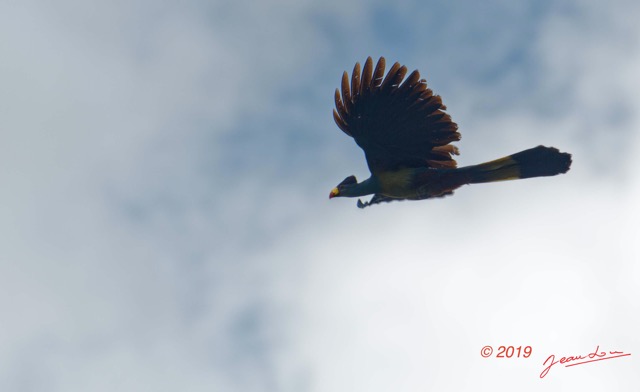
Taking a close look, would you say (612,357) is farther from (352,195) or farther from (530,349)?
(352,195)

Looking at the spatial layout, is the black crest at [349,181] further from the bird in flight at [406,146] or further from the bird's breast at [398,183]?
the bird's breast at [398,183]

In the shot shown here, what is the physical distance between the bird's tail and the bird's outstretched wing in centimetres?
69

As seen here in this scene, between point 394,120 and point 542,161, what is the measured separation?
2663 millimetres

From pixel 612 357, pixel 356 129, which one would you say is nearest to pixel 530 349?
pixel 612 357

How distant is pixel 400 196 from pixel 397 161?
0.66 meters

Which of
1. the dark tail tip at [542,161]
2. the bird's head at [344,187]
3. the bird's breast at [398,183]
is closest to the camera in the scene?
the dark tail tip at [542,161]

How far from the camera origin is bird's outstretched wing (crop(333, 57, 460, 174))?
1437cm

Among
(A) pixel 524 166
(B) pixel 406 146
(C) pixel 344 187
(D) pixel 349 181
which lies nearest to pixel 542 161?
(A) pixel 524 166

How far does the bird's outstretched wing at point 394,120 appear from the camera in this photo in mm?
14367

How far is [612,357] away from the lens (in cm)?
1546

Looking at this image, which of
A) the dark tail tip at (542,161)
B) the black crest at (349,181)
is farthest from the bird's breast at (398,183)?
the dark tail tip at (542,161)

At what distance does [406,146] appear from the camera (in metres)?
15.2

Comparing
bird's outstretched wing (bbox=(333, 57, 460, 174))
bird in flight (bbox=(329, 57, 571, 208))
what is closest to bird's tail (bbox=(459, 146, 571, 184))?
bird in flight (bbox=(329, 57, 571, 208))

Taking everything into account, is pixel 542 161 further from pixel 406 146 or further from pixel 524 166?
pixel 406 146
